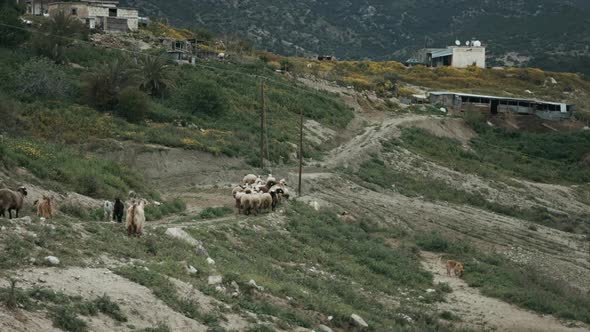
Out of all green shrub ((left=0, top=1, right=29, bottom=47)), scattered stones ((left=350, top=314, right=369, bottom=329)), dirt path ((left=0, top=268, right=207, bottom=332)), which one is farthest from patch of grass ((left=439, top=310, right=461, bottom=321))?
green shrub ((left=0, top=1, right=29, bottom=47))

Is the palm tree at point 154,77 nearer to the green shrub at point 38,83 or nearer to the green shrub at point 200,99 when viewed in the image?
the green shrub at point 200,99

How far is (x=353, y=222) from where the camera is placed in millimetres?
39688

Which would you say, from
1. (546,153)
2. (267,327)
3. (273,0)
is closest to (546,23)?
(273,0)

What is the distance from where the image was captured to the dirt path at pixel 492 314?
27.8 m

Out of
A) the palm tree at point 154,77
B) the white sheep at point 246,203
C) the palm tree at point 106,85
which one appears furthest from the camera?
the palm tree at point 154,77

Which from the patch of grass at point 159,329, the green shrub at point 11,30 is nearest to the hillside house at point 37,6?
the green shrub at point 11,30

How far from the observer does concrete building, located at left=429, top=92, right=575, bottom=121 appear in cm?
8812

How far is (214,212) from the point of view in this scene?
32750 millimetres

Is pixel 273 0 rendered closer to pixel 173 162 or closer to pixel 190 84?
pixel 190 84

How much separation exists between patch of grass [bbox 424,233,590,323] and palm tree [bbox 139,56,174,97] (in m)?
20.9

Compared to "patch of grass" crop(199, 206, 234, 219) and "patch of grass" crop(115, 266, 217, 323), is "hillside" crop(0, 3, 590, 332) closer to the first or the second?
"patch of grass" crop(115, 266, 217, 323)

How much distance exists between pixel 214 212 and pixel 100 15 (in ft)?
152

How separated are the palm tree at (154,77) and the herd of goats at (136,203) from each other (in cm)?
1763

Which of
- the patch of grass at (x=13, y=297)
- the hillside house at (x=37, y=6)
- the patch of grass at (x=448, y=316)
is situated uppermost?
the hillside house at (x=37, y=6)
